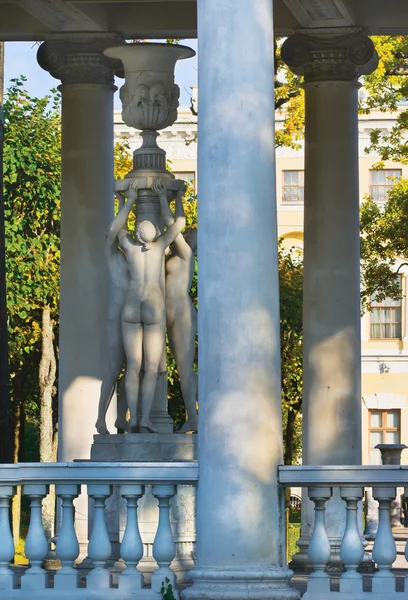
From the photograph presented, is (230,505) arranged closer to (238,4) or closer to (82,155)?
(238,4)

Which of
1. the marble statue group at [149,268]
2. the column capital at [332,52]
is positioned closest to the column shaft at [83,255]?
the column capital at [332,52]

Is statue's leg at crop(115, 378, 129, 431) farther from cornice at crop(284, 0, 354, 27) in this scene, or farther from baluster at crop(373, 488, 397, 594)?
cornice at crop(284, 0, 354, 27)

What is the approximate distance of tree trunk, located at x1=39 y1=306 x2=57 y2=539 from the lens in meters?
60.2

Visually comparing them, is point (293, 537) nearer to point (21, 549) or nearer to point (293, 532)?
point (293, 532)

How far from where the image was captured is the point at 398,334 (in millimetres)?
112938

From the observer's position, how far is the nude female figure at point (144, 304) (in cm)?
2459

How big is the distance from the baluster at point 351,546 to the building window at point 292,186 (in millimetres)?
89442

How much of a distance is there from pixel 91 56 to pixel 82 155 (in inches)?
70.6

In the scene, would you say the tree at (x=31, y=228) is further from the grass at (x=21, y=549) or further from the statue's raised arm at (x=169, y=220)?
the statue's raised arm at (x=169, y=220)

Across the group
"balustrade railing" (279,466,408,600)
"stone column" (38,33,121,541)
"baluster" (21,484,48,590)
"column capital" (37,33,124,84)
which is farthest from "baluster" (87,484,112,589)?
"column capital" (37,33,124,84)

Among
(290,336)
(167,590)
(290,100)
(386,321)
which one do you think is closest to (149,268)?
(167,590)

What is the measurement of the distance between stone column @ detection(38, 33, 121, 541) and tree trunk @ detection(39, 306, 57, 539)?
28.2 metres

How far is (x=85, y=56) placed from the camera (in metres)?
30.9

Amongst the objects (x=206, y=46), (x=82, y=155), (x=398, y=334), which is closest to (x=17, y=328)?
(x=82, y=155)
